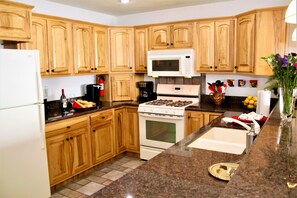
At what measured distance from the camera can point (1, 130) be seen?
2.38m

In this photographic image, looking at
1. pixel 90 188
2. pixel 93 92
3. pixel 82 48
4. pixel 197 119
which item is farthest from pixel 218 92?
pixel 90 188

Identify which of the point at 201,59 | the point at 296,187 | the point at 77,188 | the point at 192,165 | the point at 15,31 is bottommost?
the point at 77,188

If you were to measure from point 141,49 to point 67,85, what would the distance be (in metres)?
1.33

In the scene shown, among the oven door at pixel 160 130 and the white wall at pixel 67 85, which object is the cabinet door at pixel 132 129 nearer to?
the oven door at pixel 160 130

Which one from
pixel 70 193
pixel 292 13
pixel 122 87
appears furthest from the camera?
pixel 122 87

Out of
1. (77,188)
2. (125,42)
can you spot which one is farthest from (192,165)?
(125,42)

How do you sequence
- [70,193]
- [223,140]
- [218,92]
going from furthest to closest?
[218,92] → [70,193] → [223,140]

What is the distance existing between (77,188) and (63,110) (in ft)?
3.49

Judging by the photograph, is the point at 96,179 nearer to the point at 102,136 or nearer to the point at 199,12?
the point at 102,136

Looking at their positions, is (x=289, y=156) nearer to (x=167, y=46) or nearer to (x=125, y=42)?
(x=167, y=46)

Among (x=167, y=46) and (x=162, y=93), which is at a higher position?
(x=167, y=46)

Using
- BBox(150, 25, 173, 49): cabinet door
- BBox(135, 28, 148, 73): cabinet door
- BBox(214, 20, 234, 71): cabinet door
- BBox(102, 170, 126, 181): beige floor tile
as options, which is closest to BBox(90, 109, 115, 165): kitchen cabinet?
BBox(102, 170, 126, 181): beige floor tile

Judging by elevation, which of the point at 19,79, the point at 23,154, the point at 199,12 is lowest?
the point at 23,154

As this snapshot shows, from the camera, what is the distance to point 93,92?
4.09 m
